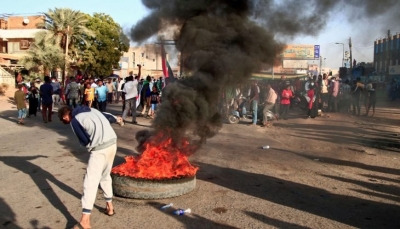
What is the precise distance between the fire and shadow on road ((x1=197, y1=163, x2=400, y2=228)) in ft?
2.27

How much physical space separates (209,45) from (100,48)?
36.9m

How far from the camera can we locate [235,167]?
6895 mm

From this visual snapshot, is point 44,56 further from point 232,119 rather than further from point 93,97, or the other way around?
point 232,119

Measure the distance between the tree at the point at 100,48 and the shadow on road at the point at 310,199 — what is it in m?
34.4

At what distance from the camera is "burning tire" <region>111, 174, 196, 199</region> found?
4.96m

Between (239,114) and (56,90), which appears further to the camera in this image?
(56,90)

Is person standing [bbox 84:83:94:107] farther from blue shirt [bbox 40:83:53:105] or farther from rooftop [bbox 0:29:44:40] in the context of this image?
rooftop [bbox 0:29:44:40]

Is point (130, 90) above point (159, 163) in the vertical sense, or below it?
above

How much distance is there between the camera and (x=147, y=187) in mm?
4965

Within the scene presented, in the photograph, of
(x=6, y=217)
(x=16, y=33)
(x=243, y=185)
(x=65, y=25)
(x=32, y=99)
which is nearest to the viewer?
(x=6, y=217)

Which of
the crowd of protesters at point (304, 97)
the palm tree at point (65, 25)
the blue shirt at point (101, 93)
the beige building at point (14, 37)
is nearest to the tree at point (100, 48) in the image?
the palm tree at point (65, 25)

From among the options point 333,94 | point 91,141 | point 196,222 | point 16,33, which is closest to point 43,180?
point 91,141

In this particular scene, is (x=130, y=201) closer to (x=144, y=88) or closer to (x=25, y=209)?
(x=25, y=209)

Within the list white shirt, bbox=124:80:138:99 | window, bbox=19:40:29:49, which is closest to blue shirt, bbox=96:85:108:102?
white shirt, bbox=124:80:138:99
